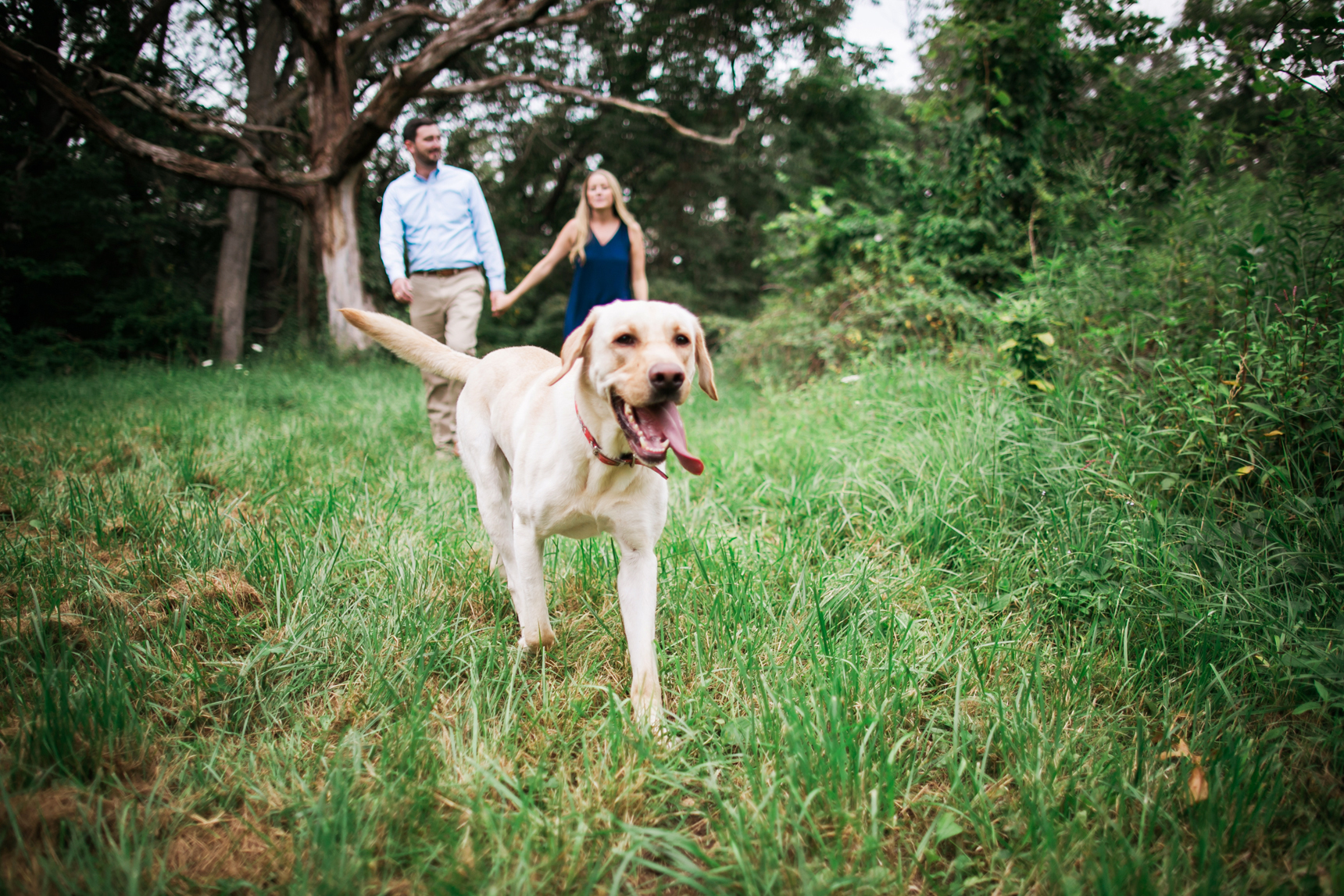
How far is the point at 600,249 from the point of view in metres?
4.77

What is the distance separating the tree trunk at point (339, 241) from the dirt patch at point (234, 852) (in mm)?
8868

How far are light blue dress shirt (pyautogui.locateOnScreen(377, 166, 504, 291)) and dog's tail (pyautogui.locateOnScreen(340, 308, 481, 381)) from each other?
2.03 m

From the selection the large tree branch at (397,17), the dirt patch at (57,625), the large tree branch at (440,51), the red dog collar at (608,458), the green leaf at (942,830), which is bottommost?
the green leaf at (942,830)

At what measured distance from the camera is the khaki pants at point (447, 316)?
15.9 feet

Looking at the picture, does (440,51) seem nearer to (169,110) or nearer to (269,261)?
(169,110)

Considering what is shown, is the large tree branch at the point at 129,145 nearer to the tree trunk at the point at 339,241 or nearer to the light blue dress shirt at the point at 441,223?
the tree trunk at the point at 339,241

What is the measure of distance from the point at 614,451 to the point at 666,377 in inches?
13.7

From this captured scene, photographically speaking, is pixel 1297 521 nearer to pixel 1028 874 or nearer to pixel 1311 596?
pixel 1311 596

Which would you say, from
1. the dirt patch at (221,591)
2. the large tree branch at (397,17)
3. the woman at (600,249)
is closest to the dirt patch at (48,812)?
the dirt patch at (221,591)

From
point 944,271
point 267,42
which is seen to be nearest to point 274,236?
point 267,42

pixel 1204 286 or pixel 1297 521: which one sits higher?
pixel 1204 286

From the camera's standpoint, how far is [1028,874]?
1.36 meters

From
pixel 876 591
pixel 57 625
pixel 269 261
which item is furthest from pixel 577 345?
pixel 269 261

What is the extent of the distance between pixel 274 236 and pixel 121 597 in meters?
15.6
